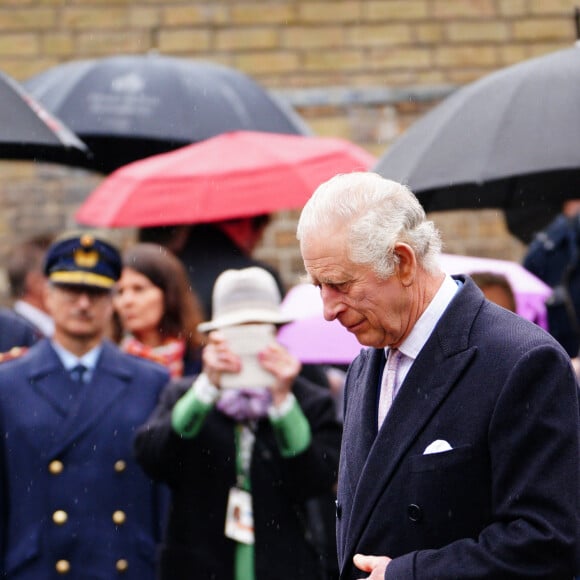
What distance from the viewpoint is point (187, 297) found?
6.27m

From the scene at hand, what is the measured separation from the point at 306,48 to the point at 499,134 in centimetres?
468

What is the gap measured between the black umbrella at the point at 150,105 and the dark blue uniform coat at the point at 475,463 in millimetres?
4388

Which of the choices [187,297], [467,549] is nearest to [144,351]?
[187,297]

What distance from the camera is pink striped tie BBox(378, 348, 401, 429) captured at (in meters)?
3.25

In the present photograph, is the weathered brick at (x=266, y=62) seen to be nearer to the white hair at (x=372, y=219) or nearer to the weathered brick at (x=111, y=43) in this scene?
the weathered brick at (x=111, y=43)

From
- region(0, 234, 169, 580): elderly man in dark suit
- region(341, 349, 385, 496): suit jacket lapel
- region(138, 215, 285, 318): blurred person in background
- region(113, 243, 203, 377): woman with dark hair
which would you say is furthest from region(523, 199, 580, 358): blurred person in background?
region(341, 349, 385, 496): suit jacket lapel

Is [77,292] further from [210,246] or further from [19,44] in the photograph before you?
[19,44]

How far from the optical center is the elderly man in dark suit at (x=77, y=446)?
17.4 feet

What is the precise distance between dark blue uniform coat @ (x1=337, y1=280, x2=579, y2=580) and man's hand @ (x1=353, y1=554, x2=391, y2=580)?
0.11 ft

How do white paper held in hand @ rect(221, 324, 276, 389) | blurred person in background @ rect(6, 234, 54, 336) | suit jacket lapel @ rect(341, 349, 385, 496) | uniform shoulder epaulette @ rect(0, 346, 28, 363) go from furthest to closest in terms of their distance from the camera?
1. blurred person in background @ rect(6, 234, 54, 336)
2. uniform shoulder epaulette @ rect(0, 346, 28, 363)
3. white paper held in hand @ rect(221, 324, 276, 389)
4. suit jacket lapel @ rect(341, 349, 385, 496)

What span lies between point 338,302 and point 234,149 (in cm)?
385

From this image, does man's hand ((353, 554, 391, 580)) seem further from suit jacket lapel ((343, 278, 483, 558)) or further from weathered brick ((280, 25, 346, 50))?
weathered brick ((280, 25, 346, 50))

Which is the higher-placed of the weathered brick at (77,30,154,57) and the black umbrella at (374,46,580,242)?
the black umbrella at (374,46,580,242)

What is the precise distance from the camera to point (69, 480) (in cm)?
537
